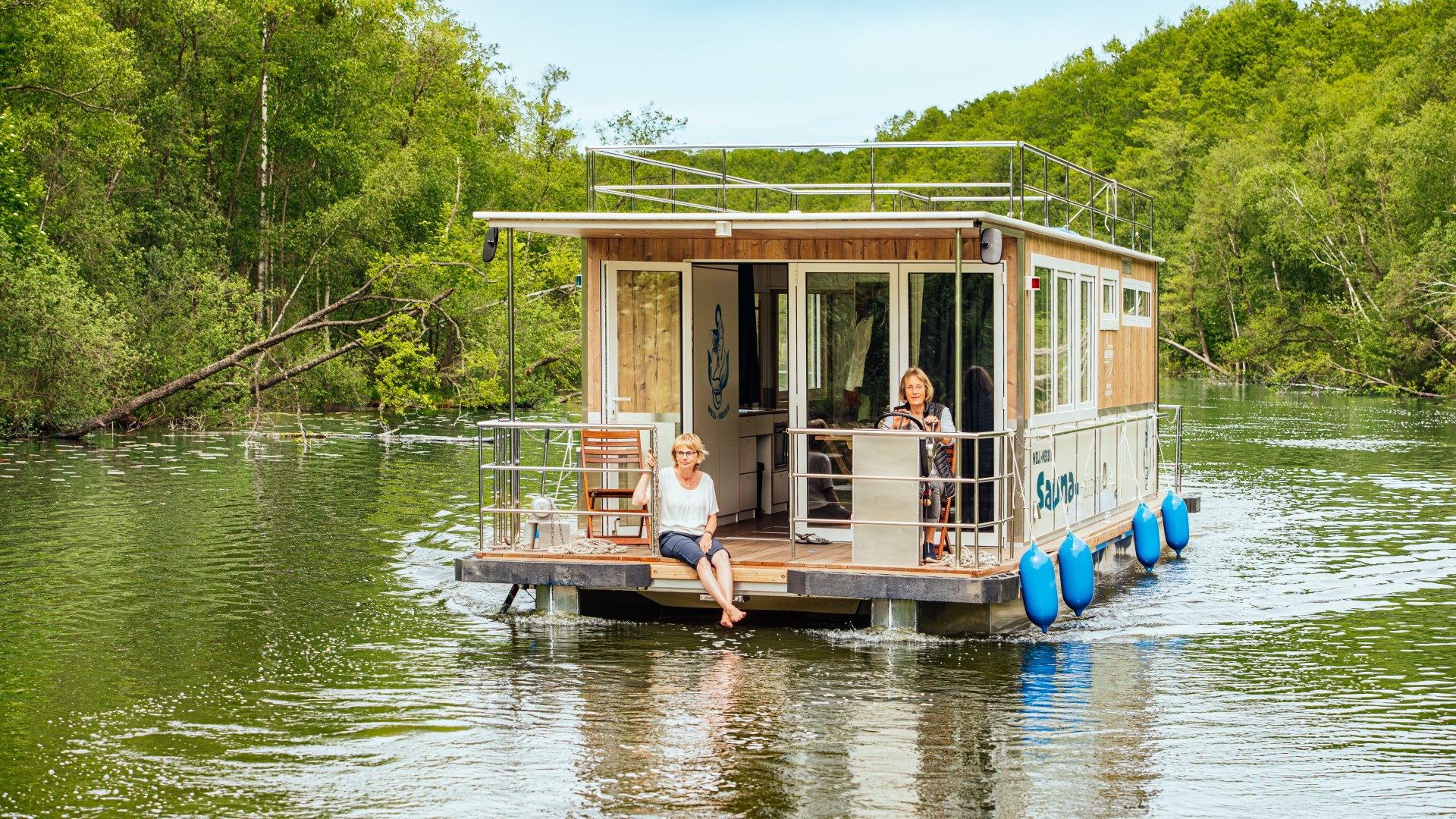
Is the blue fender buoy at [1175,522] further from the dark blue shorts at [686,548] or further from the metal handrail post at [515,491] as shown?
the metal handrail post at [515,491]

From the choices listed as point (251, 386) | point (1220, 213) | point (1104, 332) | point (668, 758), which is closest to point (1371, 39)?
point (1220, 213)

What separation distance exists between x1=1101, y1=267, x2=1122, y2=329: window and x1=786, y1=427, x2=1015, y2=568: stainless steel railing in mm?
3481

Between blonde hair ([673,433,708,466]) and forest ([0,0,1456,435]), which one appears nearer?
blonde hair ([673,433,708,466])

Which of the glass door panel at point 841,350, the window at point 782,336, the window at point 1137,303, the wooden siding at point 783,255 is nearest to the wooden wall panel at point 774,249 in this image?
the wooden siding at point 783,255

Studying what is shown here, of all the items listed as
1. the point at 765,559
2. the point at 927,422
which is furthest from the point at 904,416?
the point at 765,559

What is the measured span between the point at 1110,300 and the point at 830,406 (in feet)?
13.3

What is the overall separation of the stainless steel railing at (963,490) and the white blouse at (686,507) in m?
0.66

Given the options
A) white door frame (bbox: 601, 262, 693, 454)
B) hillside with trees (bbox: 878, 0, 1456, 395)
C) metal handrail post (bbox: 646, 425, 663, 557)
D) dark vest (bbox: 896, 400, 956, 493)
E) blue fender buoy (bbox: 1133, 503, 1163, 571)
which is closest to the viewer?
metal handrail post (bbox: 646, 425, 663, 557)

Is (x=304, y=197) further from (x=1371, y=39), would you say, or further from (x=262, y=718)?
(x=1371, y=39)

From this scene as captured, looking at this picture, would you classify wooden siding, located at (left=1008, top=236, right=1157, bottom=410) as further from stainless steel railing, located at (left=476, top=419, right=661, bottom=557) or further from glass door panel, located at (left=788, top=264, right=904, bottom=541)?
stainless steel railing, located at (left=476, top=419, right=661, bottom=557)

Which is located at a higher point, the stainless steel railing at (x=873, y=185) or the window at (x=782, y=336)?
the stainless steel railing at (x=873, y=185)

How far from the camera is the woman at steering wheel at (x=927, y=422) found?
11875 millimetres

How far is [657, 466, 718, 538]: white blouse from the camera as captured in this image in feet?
39.2

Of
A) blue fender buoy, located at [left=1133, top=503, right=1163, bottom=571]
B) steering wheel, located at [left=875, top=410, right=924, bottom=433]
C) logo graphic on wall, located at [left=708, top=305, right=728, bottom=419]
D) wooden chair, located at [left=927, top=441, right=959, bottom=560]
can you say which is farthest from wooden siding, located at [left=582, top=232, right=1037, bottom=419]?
blue fender buoy, located at [left=1133, top=503, right=1163, bottom=571]
